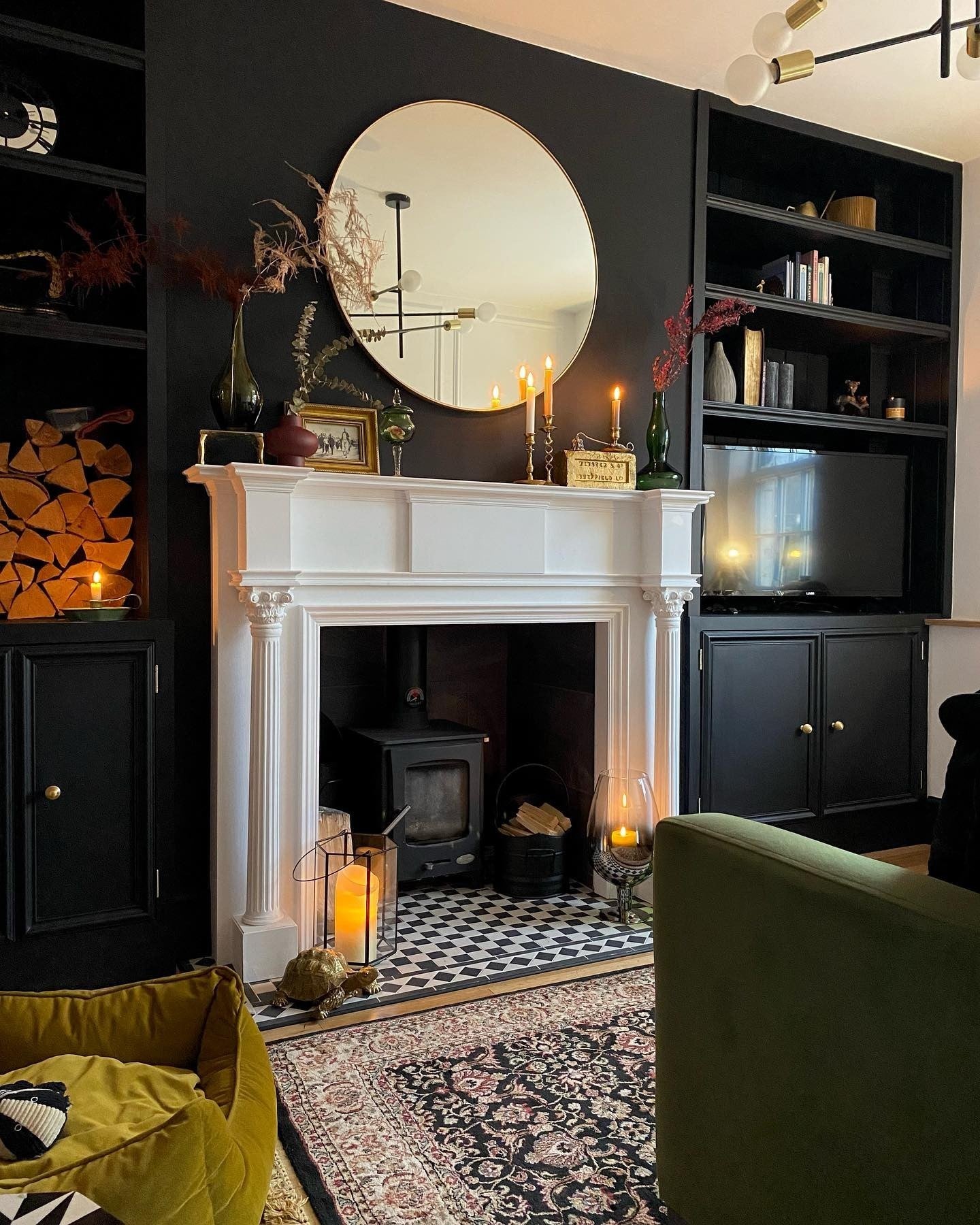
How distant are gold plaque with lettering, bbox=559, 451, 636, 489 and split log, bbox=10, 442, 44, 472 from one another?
5.35 feet

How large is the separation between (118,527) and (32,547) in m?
0.25

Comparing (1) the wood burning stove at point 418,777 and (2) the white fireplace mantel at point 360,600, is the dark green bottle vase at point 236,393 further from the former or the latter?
(1) the wood burning stove at point 418,777

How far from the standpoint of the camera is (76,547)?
287cm

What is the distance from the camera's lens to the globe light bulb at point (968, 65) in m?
1.99

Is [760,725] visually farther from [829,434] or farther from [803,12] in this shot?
[803,12]

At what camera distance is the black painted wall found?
2693 millimetres

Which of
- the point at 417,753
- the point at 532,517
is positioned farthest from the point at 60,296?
the point at 417,753

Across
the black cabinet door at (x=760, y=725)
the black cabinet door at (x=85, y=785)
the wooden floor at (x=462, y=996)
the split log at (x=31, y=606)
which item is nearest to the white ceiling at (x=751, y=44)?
the black cabinet door at (x=760, y=725)

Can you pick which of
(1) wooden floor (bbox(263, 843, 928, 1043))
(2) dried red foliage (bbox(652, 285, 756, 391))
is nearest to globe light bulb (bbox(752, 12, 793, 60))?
(2) dried red foliage (bbox(652, 285, 756, 391))

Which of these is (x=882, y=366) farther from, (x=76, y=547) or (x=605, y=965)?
(x=76, y=547)

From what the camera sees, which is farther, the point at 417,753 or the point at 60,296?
the point at 417,753

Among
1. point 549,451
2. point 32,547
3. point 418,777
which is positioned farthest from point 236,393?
point 418,777

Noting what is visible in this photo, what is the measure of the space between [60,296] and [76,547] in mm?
720

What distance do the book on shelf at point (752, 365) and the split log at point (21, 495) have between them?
2.48 meters
